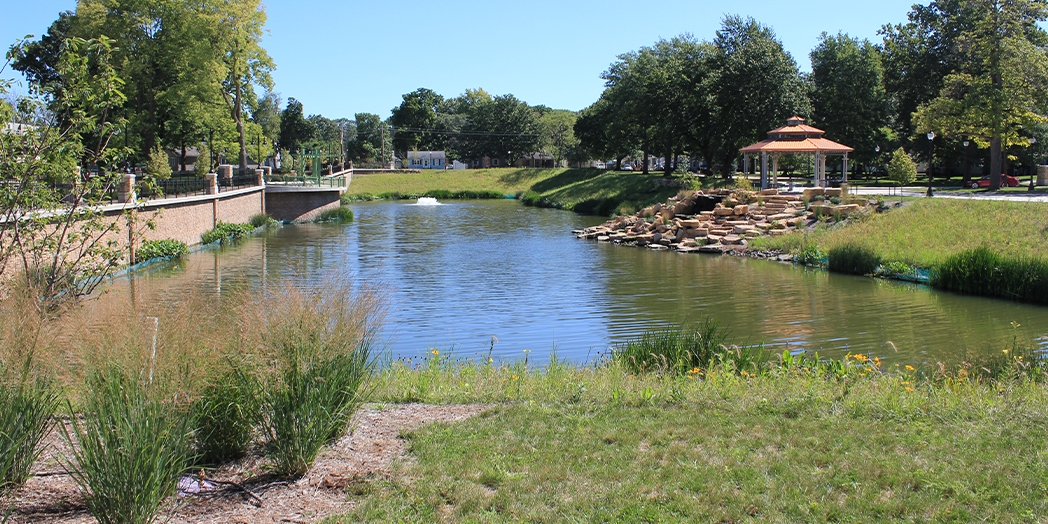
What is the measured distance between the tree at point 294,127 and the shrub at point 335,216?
57.6 meters

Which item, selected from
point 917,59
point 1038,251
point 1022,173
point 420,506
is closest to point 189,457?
point 420,506

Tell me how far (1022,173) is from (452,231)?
43629 mm

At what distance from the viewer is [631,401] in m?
7.83

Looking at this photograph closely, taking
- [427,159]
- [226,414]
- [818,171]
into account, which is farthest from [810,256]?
[427,159]

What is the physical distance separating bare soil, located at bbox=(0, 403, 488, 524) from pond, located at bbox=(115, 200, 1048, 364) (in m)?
1.97

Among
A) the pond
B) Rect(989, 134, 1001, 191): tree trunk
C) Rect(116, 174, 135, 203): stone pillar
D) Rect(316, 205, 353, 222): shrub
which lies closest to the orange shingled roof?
Rect(989, 134, 1001, 191): tree trunk

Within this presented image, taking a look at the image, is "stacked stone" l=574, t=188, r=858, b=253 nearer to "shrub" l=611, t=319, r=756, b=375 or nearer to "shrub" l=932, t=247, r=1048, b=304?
"shrub" l=932, t=247, r=1048, b=304

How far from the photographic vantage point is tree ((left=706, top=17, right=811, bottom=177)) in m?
49.1

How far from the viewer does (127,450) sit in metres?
4.69

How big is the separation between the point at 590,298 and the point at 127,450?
16495mm

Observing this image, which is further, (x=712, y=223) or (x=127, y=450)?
(x=712, y=223)

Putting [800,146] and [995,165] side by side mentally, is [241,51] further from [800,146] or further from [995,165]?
[995,165]

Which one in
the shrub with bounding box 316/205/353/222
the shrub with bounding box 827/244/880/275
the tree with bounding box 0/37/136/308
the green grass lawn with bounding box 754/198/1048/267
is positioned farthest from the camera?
the shrub with bounding box 316/205/353/222

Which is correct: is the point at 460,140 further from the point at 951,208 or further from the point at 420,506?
the point at 420,506
